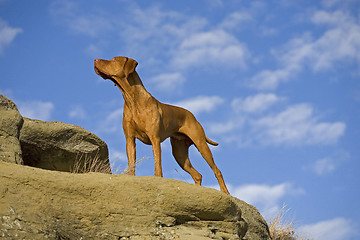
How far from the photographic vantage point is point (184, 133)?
8359mm

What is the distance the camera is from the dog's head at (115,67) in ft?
25.4

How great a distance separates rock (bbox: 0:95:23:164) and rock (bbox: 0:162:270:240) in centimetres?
86

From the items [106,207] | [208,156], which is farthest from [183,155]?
[106,207]

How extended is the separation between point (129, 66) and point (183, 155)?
188 centimetres

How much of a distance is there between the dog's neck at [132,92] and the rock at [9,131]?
1.56 meters

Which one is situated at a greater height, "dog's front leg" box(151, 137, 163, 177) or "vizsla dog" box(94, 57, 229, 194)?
"vizsla dog" box(94, 57, 229, 194)

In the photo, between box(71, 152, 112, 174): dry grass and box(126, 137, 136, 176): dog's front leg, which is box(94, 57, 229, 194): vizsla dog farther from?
box(71, 152, 112, 174): dry grass

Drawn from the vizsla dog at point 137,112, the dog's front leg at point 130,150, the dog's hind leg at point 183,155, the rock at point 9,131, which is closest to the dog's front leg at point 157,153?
the vizsla dog at point 137,112

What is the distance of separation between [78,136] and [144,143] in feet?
3.76

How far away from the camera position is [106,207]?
6.14 m

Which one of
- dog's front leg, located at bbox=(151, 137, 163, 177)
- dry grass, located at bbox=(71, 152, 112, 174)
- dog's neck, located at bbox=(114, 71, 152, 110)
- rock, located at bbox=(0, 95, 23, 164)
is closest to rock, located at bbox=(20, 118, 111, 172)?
dry grass, located at bbox=(71, 152, 112, 174)

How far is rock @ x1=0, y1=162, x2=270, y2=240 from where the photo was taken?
5664 mm

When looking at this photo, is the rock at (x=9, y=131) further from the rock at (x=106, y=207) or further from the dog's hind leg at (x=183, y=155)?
the dog's hind leg at (x=183, y=155)

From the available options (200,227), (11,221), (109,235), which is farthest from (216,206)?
(11,221)
